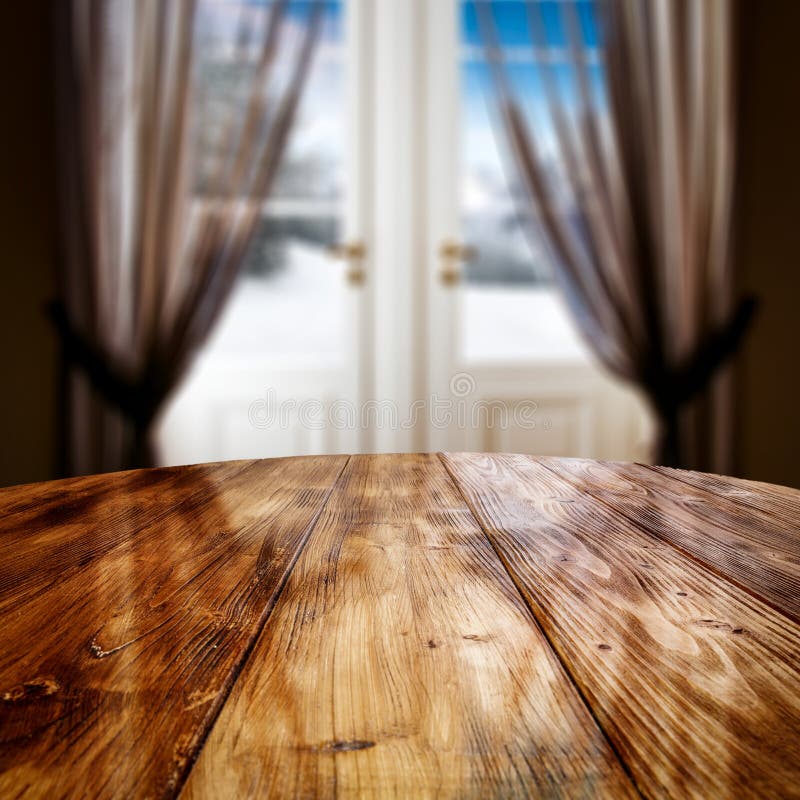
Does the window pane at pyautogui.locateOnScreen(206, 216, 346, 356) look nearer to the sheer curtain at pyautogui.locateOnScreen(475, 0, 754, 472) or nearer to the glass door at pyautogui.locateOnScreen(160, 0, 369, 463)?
the glass door at pyautogui.locateOnScreen(160, 0, 369, 463)

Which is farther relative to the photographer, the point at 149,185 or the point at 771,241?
the point at 771,241

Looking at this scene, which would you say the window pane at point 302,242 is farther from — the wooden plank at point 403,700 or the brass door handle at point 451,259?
the wooden plank at point 403,700

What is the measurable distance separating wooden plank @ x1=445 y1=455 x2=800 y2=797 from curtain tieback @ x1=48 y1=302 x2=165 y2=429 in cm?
156

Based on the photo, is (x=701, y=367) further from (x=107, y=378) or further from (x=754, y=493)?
(x=107, y=378)

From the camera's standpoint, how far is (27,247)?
2049 mm

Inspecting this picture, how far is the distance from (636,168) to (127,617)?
2.19 metres

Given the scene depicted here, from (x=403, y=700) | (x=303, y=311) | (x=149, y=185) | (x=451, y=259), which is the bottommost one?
(x=403, y=700)

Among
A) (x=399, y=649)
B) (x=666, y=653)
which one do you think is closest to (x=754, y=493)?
(x=666, y=653)

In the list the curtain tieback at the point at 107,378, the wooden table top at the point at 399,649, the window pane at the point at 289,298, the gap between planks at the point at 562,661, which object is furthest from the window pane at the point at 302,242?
the gap between planks at the point at 562,661

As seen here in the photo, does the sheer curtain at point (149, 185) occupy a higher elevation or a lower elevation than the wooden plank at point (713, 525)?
higher

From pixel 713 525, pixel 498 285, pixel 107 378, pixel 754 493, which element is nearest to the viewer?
pixel 713 525

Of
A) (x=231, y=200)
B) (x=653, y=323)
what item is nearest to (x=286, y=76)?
(x=231, y=200)

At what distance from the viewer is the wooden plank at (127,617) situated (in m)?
0.34

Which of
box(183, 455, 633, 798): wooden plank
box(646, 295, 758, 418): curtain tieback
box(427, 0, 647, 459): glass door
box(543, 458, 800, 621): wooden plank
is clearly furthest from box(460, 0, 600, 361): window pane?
box(183, 455, 633, 798): wooden plank
